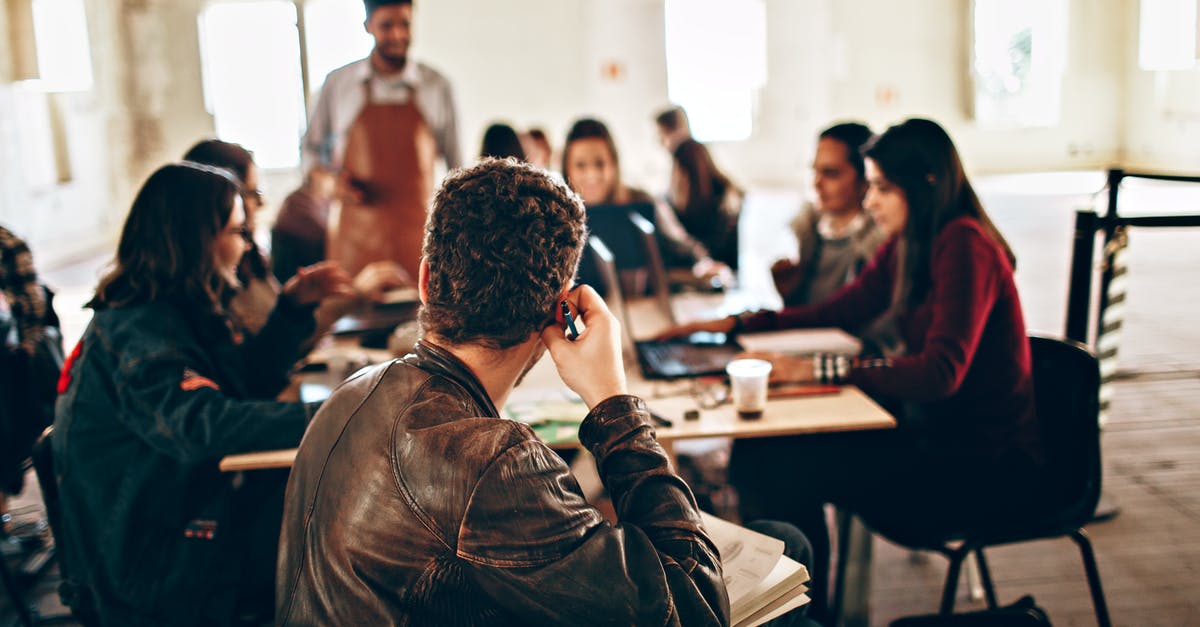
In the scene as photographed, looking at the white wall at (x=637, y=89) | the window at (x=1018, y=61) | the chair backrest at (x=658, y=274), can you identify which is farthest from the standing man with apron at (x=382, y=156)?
the window at (x=1018, y=61)

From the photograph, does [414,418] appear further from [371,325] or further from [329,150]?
[329,150]

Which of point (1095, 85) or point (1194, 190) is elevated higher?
point (1095, 85)

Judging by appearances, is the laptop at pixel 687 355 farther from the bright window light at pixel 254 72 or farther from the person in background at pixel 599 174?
the bright window light at pixel 254 72

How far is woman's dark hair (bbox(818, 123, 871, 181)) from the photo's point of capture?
3.46 meters

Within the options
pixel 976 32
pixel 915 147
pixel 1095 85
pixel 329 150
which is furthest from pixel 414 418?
pixel 1095 85

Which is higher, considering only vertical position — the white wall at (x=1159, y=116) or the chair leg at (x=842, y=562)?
the white wall at (x=1159, y=116)

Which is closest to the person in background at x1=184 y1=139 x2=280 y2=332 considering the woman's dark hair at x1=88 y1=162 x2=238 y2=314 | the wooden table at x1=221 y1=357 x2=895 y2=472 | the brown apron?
the woman's dark hair at x1=88 y1=162 x2=238 y2=314

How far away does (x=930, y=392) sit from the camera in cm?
235

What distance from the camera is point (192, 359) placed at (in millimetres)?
2135

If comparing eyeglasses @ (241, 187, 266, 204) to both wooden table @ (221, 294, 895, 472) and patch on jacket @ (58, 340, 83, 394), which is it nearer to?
wooden table @ (221, 294, 895, 472)

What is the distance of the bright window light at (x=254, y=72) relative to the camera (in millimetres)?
11727

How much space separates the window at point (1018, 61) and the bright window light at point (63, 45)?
1086cm

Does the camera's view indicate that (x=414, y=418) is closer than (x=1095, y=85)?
Yes

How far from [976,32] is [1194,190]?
4131mm
